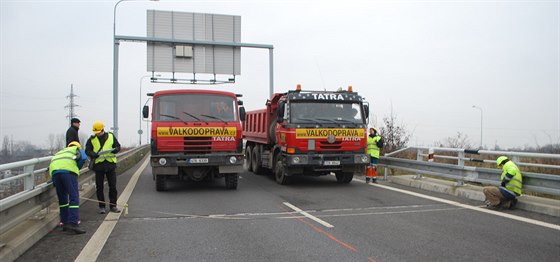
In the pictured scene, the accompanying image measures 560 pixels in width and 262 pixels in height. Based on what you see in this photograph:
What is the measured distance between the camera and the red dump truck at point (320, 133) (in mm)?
11227

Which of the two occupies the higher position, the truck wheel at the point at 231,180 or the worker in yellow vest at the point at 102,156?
the worker in yellow vest at the point at 102,156

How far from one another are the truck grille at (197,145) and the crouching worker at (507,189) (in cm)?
631

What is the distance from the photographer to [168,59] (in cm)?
1991

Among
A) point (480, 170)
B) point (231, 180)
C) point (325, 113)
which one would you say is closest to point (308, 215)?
point (231, 180)

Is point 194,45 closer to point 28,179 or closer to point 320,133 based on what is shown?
point 320,133

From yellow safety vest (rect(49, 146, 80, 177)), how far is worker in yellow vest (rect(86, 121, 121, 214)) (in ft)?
4.09

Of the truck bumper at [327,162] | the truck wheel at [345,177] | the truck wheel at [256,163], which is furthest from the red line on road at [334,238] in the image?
the truck wheel at [256,163]

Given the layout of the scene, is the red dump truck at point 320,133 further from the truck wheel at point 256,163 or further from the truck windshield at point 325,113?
the truck wheel at point 256,163

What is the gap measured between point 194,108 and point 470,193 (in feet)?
22.3

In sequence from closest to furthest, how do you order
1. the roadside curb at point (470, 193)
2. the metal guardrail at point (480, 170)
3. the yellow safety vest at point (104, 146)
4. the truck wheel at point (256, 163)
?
the roadside curb at point (470, 193), the metal guardrail at point (480, 170), the yellow safety vest at point (104, 146), the truck wheel at point (256, 163)

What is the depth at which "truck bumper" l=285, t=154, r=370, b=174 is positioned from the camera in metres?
11.1

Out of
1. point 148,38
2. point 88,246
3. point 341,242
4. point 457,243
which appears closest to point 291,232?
point 341,242

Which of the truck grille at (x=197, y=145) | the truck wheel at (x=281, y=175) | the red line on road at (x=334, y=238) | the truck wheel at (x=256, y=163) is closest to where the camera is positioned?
the red line on road at (x=334, y=238)

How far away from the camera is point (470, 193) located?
30.4 ft
